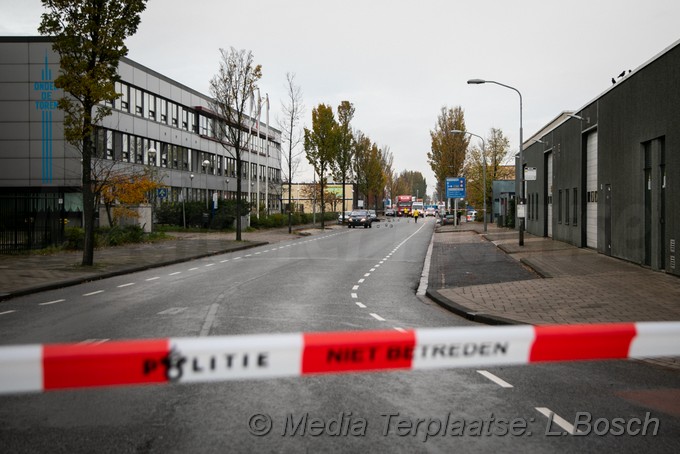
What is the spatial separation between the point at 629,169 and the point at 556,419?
17.3m

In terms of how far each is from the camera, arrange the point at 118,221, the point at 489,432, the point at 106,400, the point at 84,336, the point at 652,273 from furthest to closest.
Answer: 1. the point at 118,221
2. the point at 652,273
3. the point at 84,336
4. the point at 106,400
5. the point at 489,432

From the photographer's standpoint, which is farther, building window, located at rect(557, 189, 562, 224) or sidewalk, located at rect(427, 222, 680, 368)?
building window, located at rect(557, 189, 562, 224)

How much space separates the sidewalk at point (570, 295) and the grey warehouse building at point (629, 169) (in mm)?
1146

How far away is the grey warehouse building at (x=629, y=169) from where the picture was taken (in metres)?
16.9

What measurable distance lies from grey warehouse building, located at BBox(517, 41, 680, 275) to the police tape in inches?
566

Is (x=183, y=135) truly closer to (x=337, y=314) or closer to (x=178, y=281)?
(x=178, y=281)

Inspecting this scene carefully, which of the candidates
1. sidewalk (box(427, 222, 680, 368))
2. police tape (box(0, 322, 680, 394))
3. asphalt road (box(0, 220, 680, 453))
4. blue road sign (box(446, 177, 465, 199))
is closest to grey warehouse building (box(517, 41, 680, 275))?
sidewalk (box(427, 222, 680, 368))

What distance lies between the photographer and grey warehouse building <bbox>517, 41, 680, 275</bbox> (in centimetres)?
1686

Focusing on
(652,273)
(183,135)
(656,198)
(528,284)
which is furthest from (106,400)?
(183,135)

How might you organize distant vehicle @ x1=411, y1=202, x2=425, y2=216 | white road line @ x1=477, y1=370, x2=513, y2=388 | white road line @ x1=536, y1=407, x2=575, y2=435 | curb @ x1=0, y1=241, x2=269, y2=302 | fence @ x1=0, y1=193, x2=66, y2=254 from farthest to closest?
distant vehicle @ x1=411, y1=202, x2=425, y2=216
fence @ x1=0, y1=193, x2=66, y2=254
curb @ x1=0, y1=241, x2=269, y2=302
white road line @ x1=477, y1=370, x2=513, y2=388
white road line @ x1=536, y1=407, x2=575, y2=435

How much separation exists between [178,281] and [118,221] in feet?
70.6

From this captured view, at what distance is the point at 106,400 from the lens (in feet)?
19.6

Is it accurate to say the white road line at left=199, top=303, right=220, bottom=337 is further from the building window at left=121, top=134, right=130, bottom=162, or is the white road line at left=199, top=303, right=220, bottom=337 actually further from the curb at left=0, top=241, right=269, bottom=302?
the building window at left=121, top=134, right=130, bottom=162

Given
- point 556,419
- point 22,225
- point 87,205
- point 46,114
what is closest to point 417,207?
point 46,114
